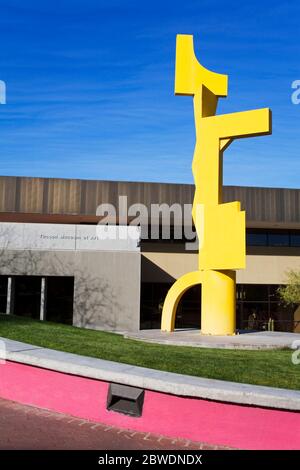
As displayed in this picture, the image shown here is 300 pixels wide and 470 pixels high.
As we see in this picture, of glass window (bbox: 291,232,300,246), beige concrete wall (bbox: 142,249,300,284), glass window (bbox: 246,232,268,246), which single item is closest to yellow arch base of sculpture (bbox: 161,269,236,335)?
beige concrete wall (bbox: 142,249,300,284)

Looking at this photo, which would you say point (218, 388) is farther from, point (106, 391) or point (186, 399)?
point (106, 391)

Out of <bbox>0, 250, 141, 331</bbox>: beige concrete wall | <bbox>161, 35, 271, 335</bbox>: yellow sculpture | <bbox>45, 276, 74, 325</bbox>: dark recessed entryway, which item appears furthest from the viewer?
<bbox>45, 276, 74, 325</bbox>: dark recessed entryway

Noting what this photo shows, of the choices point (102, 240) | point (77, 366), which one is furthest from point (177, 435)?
point (102, 240)

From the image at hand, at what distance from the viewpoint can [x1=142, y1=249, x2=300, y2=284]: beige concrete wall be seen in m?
26.4

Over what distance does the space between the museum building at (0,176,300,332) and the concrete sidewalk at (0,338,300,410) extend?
15387 mm

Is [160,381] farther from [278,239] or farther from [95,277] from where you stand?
[278,239]

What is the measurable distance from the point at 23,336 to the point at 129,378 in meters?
3.86

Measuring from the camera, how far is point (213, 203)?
50.0ft

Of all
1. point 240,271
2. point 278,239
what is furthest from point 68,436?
point 278,239

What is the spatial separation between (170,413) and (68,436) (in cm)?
118

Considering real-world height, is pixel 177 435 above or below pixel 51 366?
below

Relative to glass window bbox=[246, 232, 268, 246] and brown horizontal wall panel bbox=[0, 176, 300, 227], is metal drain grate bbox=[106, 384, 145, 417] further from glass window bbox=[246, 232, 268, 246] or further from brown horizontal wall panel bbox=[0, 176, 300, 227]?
glass window bbox=[246, 232, 268, 246]

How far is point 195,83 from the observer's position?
16.0 m
